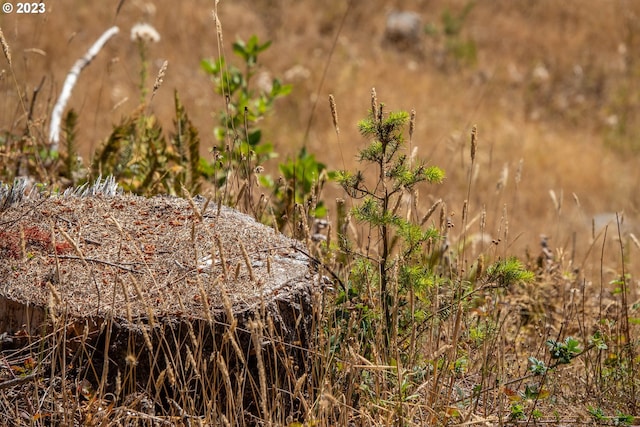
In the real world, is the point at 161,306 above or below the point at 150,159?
below

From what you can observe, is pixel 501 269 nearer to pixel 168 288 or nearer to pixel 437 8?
pixel 168 288

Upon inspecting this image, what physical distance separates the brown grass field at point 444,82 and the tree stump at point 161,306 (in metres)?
4.28

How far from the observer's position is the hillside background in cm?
918

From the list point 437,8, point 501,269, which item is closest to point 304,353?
point 501,269

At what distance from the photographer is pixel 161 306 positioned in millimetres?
2227

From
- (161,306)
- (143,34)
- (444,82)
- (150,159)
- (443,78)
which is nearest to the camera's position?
(161,306)

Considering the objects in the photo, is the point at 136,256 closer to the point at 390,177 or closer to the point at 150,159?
the point at 390,177

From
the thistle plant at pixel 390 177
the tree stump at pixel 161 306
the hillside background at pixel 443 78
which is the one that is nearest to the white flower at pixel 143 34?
the tree stump at pixel 161 306

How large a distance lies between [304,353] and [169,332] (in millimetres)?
442

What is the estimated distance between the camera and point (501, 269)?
2.41m

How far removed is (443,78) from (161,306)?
1042cm

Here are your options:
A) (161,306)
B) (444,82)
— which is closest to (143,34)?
(161,306)

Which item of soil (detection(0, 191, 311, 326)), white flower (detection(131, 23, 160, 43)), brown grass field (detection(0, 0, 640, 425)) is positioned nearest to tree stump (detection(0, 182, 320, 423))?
soil (detection(0, 191, 311, 326))

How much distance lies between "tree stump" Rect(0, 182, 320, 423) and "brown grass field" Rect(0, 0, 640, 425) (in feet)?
14.0
